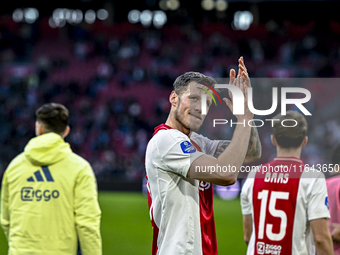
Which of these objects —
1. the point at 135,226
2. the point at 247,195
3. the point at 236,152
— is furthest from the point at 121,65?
the point at 236,152

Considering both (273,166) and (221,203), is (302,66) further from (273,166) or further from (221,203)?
(273,166)

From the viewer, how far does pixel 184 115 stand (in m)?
2.63

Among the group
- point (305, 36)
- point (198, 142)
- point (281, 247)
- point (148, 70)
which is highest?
point (305, 36)

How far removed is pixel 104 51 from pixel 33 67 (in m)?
4.62

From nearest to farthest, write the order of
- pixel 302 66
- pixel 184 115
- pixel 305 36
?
pixel 184 115 < pixel 302 66 < pixel 305 36

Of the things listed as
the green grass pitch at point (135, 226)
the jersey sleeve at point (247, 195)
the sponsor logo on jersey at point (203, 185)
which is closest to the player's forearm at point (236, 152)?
the sponsor logo on jersey at point (203, 185)

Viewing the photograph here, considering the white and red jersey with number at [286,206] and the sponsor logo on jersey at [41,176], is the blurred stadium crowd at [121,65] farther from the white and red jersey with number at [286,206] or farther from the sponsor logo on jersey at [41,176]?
the white and red jersey with number at [286,206]

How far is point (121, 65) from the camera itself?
84.8 ft

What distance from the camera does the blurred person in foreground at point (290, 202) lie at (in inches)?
114

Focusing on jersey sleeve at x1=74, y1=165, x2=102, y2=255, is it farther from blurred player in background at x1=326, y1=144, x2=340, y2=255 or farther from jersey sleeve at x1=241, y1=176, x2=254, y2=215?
blurred player in background at x1=326, y1=144, x2=340, y2=255

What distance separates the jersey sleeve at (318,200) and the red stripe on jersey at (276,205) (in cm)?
11

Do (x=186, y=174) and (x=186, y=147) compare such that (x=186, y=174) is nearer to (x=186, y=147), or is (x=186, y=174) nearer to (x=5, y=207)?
(x=186, y=147)

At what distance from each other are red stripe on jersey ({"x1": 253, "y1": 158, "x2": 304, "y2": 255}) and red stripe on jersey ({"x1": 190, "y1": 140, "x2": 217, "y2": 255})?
681 millimetres

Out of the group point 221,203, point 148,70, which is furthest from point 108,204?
point 148,70
